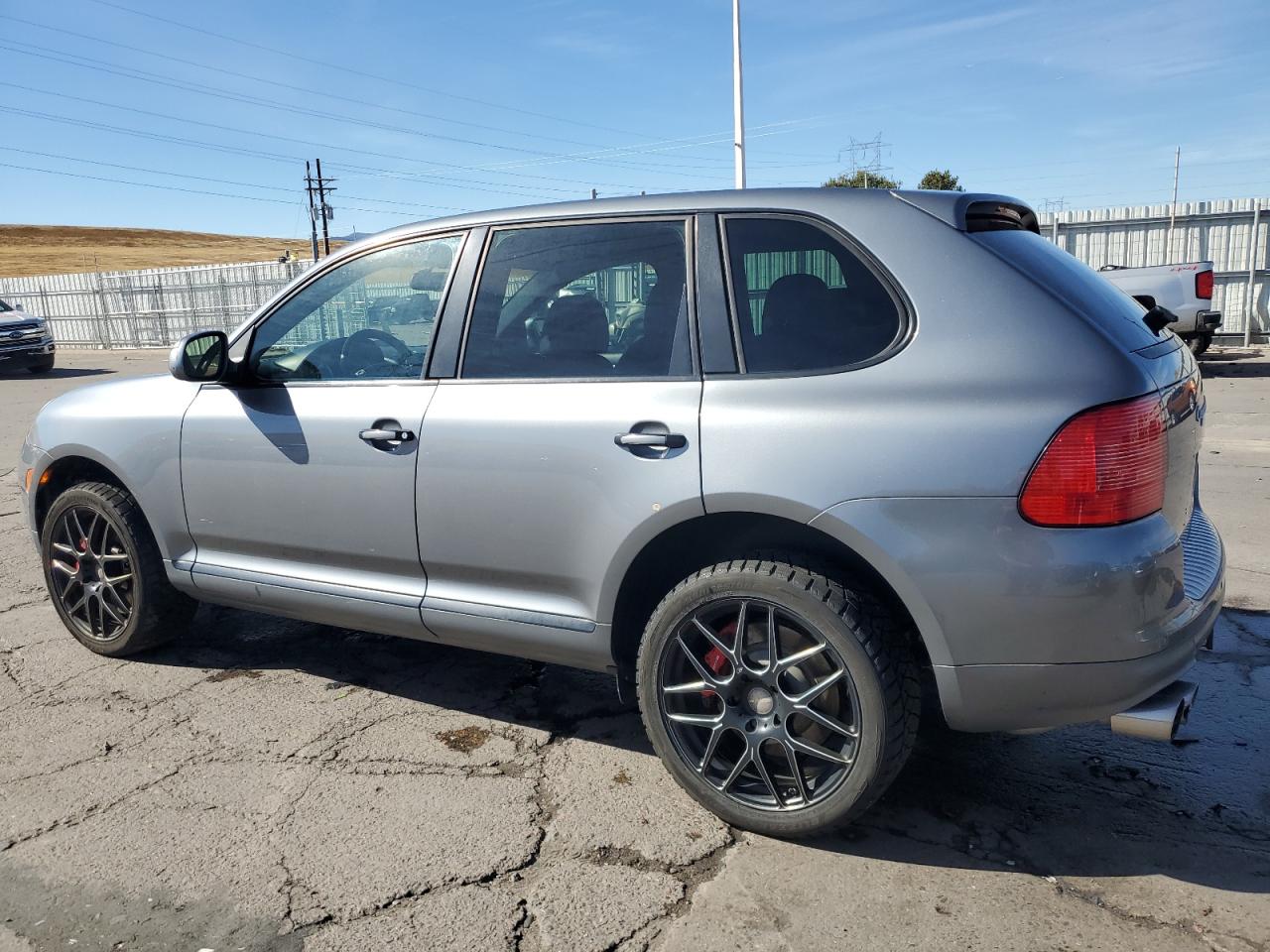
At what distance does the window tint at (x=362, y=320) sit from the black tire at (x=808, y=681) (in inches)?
51.4

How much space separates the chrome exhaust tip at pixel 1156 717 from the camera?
249 cm

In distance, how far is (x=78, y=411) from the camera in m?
4.24

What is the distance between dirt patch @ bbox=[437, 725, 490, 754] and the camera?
3486 mm

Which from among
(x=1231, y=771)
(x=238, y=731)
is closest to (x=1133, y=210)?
(x=1231, y=771)

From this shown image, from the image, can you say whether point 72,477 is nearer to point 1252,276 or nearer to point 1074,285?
point 1074,285

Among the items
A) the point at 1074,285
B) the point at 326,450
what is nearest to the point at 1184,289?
the point at 1074,285

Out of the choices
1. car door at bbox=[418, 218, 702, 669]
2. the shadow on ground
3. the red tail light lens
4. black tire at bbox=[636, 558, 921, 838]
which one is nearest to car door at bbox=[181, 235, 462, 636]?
car door at bbox=[418, 218, 702, 669]

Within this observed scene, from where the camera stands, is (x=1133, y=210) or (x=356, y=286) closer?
(x=356, y=286)

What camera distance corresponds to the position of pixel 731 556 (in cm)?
293

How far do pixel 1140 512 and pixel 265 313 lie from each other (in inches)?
119

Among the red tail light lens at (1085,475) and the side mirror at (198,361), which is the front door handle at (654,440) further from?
the side mirror at (198,361)

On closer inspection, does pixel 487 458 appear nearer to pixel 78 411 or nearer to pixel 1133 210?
pixel 78 411

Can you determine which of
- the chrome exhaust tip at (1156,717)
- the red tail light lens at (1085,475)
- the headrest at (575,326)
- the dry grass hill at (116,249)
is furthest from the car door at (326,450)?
the dry grass hill at (116,249)

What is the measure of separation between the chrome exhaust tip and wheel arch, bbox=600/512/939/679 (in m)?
0.49
